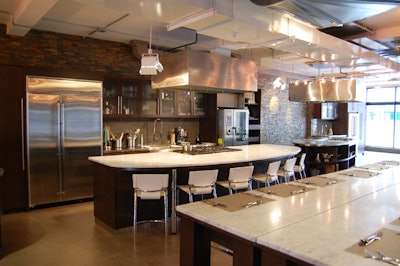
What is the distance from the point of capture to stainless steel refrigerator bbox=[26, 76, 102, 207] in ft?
17.1

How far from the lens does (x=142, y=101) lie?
6.73 meters

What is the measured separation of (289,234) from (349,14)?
236cm

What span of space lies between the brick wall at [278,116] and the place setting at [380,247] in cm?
772

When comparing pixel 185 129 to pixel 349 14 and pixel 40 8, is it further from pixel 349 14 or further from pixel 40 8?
pixel 349 14

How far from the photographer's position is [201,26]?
A: 365 centimetres

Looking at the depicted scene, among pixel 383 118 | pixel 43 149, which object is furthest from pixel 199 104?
pixel 383 118

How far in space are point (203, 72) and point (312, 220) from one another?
3.29m

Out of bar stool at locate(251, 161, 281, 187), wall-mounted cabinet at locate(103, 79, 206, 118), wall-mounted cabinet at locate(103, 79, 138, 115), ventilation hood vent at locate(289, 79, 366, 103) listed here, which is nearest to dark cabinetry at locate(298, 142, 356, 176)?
ventilation hood vent at locate(289, 79, 366, 103)

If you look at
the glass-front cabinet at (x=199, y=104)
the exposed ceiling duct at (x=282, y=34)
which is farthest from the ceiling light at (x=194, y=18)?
the glass-front cabinet at (x=199, y=104)

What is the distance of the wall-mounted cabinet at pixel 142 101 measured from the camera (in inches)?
251

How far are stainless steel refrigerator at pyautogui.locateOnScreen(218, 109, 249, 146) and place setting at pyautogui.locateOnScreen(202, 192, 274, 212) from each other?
498 cm

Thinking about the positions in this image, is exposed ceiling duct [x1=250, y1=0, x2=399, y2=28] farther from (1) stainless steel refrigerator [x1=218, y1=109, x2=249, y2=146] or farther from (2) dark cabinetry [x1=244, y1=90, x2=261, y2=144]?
(2) dark cabinetry [x1=244, y1=90, x2=261, y2=144]

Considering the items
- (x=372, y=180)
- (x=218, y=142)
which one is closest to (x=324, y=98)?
(x=218, y=142)

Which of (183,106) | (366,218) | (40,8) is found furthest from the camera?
(183,106)
